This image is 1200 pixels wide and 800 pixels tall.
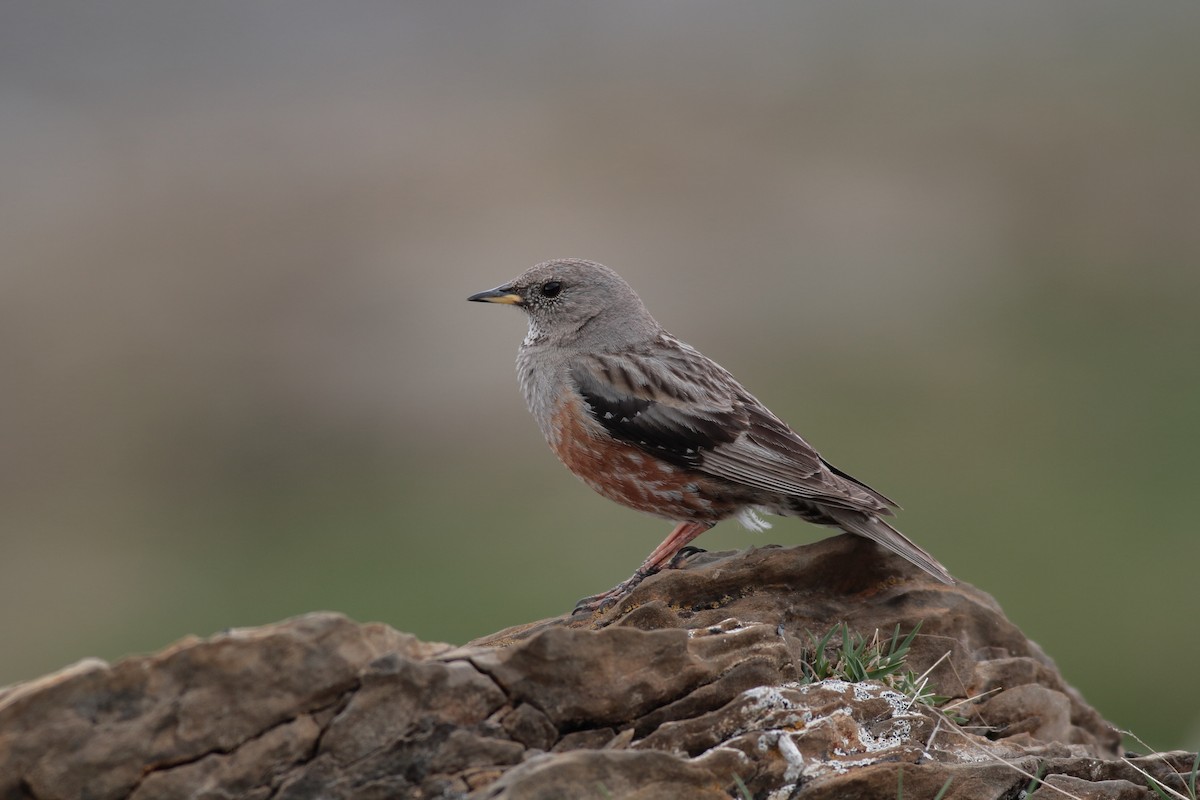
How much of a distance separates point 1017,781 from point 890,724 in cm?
51

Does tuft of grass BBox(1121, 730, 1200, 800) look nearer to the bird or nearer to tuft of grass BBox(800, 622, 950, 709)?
tuft of grass BBox(800, 622, 950, 709)

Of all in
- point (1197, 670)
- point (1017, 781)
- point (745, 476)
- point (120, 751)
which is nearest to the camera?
point (120, 751)

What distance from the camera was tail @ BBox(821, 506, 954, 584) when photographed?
6164 millimetres

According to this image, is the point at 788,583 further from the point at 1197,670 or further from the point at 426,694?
the point at 1197,670

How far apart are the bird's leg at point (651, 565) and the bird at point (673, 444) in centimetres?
1

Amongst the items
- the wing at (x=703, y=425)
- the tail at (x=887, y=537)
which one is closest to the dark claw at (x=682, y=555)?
the wing at (x=703, y=425)

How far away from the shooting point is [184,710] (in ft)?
12.7

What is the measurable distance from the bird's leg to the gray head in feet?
4.26

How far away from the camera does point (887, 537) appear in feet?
20.4

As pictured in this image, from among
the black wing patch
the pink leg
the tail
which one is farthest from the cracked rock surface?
the black wing patch

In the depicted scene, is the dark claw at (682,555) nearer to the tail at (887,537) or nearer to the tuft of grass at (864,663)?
the tail at (887,537)

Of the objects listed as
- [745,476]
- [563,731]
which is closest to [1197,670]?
[745,476]

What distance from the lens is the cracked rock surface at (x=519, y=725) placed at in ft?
12.5

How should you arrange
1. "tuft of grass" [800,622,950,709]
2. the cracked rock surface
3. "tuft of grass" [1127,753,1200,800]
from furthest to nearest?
"tuft of grass" [800,622,950,709] < "tuft of grass" [1127,753,1200,800] < the cracked rock surface
